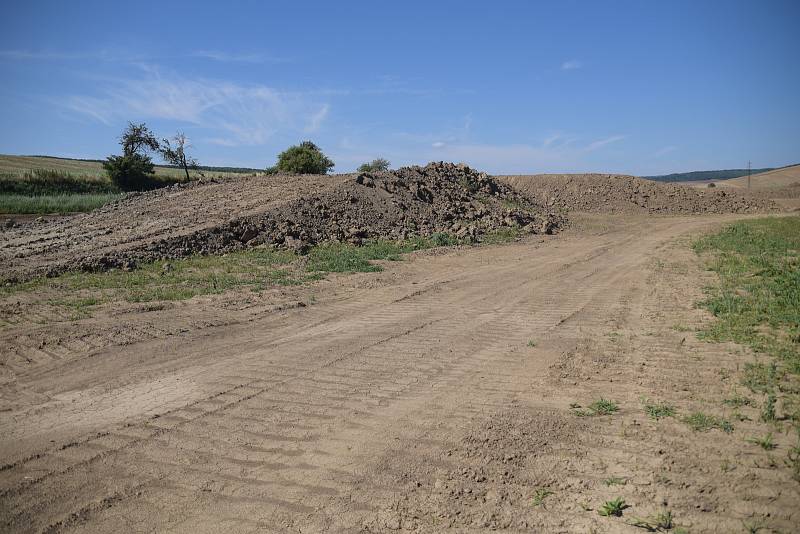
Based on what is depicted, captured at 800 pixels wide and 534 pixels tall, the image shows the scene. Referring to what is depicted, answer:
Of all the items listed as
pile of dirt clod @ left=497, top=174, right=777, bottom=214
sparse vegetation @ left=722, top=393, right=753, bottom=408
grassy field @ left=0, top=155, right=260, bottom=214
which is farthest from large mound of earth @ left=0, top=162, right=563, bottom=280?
sparse vegetation @ left=722, top=393, right=753, bottom=408

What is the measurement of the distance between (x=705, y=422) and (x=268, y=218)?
14723mm

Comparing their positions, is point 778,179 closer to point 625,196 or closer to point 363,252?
point 625,196

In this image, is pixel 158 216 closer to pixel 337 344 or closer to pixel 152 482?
pixel 337 344

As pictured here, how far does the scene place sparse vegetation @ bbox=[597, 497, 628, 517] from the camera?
119 inches

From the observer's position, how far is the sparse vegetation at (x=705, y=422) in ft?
12.7

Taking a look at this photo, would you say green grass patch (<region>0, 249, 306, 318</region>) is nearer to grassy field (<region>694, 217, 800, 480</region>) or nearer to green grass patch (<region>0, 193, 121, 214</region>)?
grassy field (<region>694, 217, 800, 480</region>)

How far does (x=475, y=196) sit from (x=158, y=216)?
1365 centimetres

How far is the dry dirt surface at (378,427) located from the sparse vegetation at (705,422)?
0.23 feet

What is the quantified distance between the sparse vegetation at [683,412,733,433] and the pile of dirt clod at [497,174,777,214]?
2774cm

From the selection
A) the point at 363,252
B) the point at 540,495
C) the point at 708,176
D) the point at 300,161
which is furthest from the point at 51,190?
the point at 708,176

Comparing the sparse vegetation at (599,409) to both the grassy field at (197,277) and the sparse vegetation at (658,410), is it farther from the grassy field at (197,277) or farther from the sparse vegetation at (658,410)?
the grassy field at (197,277)

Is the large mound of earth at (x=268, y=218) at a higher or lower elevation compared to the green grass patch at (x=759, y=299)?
higher

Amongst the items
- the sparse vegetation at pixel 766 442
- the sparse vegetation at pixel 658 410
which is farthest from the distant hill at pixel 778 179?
the sparse vegetation at pixel 766 442

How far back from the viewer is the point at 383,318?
794 centimetres
